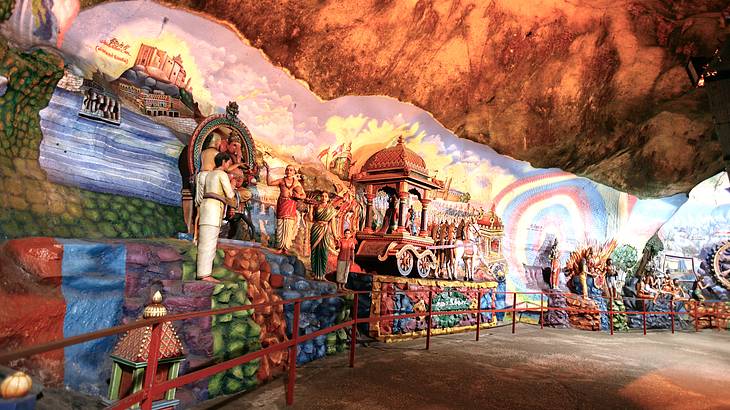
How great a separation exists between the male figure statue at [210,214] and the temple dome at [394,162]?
16.5 ft

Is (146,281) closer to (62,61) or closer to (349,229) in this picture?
(62,61)

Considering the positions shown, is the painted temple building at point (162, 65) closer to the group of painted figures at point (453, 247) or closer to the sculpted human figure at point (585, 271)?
the group of painted figures at point (453, 247)

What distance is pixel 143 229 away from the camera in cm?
601

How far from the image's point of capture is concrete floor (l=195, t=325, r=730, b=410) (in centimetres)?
483

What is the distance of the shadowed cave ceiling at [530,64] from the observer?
970cm

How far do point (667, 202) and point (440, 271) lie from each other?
1465 centimetres

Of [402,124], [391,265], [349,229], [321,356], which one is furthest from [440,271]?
[321,356]

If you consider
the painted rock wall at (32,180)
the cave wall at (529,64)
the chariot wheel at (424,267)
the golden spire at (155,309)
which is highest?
the cave wall at (529,64)

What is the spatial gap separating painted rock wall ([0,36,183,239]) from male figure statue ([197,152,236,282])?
42.2 inches

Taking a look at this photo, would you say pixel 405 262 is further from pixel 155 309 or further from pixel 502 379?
pixel 155 309

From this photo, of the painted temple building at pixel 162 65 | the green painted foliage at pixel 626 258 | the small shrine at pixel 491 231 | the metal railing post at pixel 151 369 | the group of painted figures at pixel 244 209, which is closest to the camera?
the metal railing post at pixel 151 369

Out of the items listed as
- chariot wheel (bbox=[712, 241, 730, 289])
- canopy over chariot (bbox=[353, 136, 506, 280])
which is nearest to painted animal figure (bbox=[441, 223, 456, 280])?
canopy over chariot (bbox=[353, 136, 506, 280])

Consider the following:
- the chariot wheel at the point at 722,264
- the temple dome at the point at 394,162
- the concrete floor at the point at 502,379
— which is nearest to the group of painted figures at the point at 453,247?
the temple dome at the point at 394,162

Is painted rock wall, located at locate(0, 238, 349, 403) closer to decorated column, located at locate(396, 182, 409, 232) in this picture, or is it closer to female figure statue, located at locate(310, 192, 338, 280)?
→ female figure statue, located at locate(310, 192, 338, 280)
